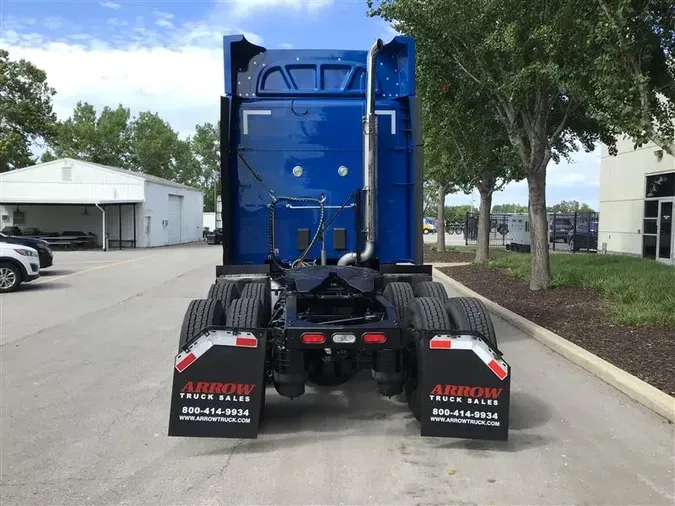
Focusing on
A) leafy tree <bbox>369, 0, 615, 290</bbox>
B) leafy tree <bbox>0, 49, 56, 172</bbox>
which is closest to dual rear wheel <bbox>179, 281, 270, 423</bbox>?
leafy tree <bbox>369, 0, 615, 290</bbox>

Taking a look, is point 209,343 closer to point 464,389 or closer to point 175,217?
point 464,389

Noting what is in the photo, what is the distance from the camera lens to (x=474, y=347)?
4211mm

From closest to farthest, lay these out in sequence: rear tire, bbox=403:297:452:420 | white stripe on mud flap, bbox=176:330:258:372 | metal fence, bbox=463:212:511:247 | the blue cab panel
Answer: white stripe on mud flap, bbox=176:330:258:372 < rear tire, bbox=403:297:452:420 < the blue cab panel < metal fence, bbox=463:212:511:247

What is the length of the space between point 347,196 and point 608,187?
18297 millimetres

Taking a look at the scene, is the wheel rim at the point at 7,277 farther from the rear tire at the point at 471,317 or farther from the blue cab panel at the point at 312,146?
the rear tire at the point at 471,317

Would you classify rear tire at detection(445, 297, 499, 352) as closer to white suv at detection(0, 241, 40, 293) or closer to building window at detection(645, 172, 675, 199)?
white suv at detection(0, 241, 40, 293)

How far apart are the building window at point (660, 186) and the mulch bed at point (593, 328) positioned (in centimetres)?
689

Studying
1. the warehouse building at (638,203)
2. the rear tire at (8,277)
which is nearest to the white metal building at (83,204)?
the rear tire at (8,277)

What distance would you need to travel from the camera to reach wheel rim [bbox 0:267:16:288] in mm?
14242

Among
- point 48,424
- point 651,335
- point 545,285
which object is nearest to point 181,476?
point 48,424

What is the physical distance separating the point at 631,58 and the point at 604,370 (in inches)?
150

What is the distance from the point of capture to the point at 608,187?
2184cm

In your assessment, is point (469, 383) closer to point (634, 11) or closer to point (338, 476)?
point (338, 476)

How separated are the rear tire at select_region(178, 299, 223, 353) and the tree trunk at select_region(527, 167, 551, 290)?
9219 mm
